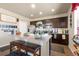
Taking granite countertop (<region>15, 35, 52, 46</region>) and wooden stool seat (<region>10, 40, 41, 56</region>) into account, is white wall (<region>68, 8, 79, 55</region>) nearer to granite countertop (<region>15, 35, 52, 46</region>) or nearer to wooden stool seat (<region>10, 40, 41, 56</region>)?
granite countertop (<region>15, 35, 52, 46</region>)

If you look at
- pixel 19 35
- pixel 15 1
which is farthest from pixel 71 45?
pixel 15 1

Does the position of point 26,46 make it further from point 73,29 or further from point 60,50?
point 73,29

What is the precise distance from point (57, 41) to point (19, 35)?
687 millimetres

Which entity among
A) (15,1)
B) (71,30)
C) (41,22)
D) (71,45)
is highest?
(15,1)

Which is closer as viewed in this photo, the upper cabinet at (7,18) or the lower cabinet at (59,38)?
the upper cabinet at (7,18)

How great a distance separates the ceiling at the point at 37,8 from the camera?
1317 millimetres

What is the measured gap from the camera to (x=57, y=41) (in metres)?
1.43

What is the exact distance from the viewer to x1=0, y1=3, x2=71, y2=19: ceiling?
1317mm

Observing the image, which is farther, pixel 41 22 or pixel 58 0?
pixel 41 22

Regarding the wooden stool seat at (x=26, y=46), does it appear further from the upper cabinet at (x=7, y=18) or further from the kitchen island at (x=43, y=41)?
the upper cabinet at (x=7, y=18)

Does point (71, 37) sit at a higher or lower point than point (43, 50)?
higher

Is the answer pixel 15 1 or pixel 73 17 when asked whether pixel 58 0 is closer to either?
pixel 73 17

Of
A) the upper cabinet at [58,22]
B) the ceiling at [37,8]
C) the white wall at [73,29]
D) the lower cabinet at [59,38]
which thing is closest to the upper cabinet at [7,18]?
the ceiling at [37,8]

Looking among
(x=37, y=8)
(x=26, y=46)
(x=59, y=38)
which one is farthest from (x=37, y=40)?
(x=37, y=8)
